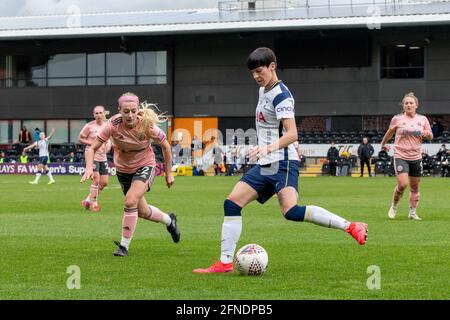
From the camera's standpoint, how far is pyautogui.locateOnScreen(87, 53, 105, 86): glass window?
61281mm

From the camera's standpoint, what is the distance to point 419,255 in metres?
12.1

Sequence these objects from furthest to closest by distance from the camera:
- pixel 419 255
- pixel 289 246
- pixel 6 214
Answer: pixel 6 214, pixel 289 246, pixel 419 255

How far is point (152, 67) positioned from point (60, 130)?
25.2ft

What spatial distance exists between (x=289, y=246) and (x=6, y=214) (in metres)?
9.04

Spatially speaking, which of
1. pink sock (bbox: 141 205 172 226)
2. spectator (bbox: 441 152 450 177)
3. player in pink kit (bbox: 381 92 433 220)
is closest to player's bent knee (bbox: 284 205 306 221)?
pink sock (bbox: 141 205 172 226)

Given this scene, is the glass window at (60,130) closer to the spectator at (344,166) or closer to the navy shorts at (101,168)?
the spectator at (344,166)

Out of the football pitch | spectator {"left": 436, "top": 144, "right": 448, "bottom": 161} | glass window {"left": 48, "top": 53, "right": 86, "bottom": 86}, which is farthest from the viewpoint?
glass window {"left": 48, "top": 53, "right": 86, "bottom": 86}

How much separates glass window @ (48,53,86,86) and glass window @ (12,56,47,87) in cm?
50

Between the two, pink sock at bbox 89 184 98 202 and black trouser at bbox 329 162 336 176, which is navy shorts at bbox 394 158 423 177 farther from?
black trouser at bbox 329 162 336 176

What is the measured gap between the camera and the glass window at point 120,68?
6066cm

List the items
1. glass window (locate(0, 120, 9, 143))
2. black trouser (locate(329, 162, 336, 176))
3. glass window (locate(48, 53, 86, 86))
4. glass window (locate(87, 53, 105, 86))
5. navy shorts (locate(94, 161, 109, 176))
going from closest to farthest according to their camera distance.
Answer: navy shorts (locate(94, 161, 109, 176)), black trouser (locate(329, 162, 336, 176)), glass window (locate(87, 53, 105, 86)), glass window (locate(48, 53, 86, 86)), glass window (locate(0, 120, 9, 143))

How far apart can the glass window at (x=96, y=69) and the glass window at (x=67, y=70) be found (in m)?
0.44

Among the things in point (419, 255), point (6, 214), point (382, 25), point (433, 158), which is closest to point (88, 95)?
point (382, 25)
